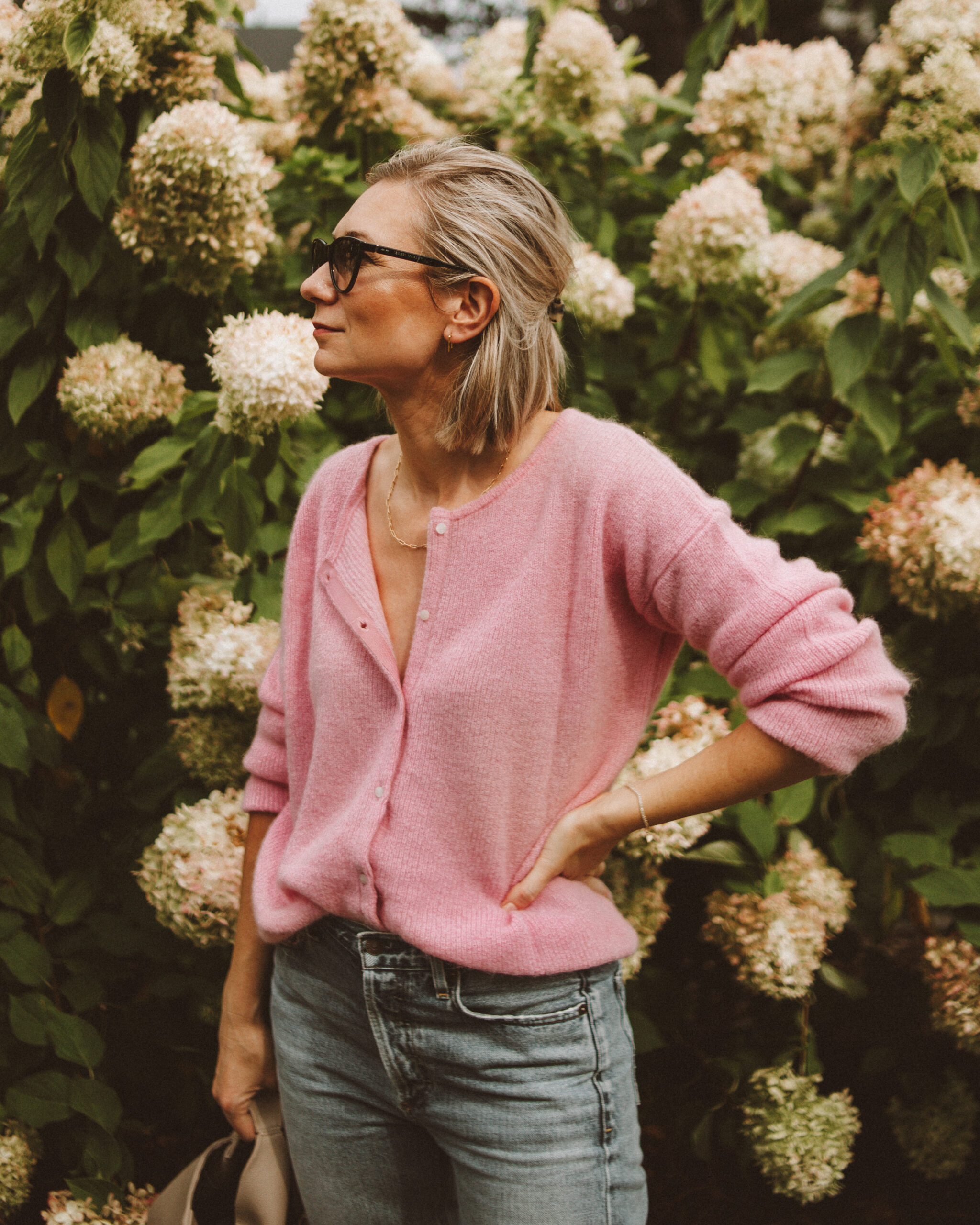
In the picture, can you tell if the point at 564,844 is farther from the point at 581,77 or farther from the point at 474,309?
the point at 581,77

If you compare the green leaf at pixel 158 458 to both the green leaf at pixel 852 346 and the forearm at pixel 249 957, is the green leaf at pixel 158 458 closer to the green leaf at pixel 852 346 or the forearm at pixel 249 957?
the forearm at pixel 249 957

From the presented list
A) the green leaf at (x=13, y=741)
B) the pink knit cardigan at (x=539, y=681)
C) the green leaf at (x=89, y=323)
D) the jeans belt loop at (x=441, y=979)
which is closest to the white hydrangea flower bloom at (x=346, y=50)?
the green leaf at (x=89, y=323)

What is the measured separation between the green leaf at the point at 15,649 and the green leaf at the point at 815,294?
5.88 ft

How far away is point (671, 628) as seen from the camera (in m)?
1.16

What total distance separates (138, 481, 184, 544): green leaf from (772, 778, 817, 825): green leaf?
1.31 metres

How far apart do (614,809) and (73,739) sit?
60.2 inches

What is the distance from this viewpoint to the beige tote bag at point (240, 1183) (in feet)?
4.61

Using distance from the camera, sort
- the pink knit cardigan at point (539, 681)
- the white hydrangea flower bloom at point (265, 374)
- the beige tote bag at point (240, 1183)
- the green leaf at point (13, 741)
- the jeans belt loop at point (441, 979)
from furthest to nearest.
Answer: the green leaf at point (13, 741)
the white hydrangea flower bloom at point (265, 374)
the beige tote bag at point (240, 1183)
the jeans belt loop at point (441, 979)
the pink knit cardigan at point (539, 681)

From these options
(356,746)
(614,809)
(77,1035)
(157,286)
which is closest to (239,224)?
(157,286)

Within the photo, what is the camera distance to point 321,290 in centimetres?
122

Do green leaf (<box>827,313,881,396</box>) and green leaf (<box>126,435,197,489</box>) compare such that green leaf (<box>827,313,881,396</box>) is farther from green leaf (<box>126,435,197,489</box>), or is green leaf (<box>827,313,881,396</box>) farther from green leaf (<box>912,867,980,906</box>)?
green leaf (<box>126,435,197,489</box>)

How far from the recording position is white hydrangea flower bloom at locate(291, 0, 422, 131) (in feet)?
7.04

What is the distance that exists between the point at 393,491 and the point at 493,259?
0.36m

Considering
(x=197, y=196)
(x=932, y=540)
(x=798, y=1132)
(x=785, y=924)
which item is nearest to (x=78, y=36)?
(x=197, y=196)
